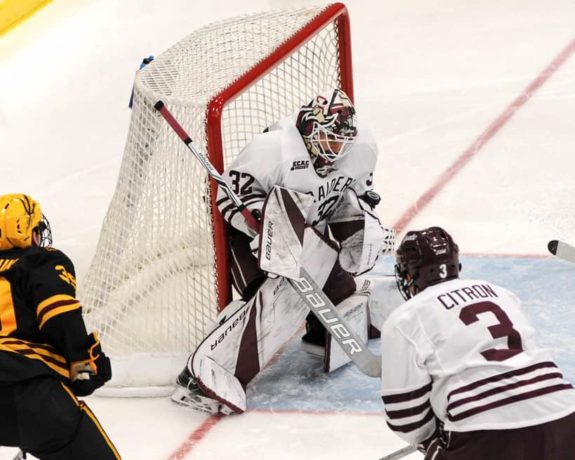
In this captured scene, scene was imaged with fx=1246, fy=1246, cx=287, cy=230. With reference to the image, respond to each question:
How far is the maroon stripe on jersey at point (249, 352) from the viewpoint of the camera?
3.46 meters

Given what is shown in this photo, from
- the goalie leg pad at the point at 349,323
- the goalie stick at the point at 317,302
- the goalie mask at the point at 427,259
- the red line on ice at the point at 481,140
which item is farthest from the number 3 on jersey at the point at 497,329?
the red line on ice at the point at 481,140

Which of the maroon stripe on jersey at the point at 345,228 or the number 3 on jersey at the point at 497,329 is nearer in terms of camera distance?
the number 3 on jersey at the point at 497,329

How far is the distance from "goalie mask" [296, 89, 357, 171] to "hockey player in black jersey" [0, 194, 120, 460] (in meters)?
1.02

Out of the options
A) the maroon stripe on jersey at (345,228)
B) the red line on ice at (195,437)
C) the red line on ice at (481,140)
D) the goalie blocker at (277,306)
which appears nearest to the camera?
the red line on ice at (195,437)

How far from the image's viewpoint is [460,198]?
4.79 metres

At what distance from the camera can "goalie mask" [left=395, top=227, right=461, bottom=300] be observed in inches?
90.7

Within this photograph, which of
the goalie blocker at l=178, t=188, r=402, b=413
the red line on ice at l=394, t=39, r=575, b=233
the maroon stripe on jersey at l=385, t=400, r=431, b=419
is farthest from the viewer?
the red line on ice at l=394, t=39, r=575, b=233

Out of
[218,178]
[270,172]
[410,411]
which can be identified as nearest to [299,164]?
[270,172]

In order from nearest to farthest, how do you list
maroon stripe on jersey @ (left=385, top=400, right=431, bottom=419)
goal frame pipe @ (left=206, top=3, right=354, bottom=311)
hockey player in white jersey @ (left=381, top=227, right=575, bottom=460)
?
hockey player in white jersey @ (left=381, top=227, right=575, bottom=460)
maroon stripe on jersey @ (left=385, top=400, right=431, bottom=419)
goal frame pipe @ (left=206, top=3, right=354, bottom=311)

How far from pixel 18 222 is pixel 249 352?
107 cm

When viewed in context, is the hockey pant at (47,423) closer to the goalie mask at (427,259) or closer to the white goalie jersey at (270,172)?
the goalie mask at (427,259)

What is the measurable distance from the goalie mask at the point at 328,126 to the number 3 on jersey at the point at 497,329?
121cm

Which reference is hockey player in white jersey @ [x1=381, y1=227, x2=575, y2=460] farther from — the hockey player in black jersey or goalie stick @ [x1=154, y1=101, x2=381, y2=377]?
goalie stick @ [x1=154, y1=101, x2=381, y2=377]

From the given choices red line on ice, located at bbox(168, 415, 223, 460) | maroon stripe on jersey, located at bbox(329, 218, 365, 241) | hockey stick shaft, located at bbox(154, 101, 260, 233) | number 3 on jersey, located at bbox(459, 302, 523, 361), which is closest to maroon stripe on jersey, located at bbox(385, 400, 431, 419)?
number 3 on jersey, located at bbox(459, 302, 523, 361)
